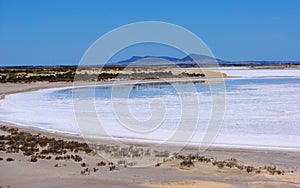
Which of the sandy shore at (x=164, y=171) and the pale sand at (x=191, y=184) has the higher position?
the sandy shore at (x=164, y=171)

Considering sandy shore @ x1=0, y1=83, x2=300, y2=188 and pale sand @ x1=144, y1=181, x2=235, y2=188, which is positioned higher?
sandy shore @ x1=0, y1=83, x2=300, y2=188

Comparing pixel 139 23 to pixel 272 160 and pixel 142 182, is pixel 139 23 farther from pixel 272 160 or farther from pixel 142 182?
pixel 272 160

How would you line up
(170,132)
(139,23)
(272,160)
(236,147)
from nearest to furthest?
(139,23)
(272,160)
(236,147)
(170,132)

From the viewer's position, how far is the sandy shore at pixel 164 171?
10.0m

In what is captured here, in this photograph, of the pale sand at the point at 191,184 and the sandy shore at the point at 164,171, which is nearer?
the pale sand at the point at 191,184

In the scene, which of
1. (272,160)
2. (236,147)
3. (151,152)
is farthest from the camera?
(236,147)

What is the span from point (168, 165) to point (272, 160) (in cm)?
277

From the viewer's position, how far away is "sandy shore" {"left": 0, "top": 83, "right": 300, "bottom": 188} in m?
10.0

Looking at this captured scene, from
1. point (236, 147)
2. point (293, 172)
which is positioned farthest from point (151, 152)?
point (293, 172)

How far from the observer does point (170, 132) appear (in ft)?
57.0

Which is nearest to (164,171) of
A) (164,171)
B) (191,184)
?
(164,171)

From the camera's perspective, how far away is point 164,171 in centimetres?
1113

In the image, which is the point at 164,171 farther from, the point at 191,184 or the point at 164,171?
the point at 191,184

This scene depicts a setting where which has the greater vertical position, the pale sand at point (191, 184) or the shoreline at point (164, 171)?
the shoreline at point (164, 171)
